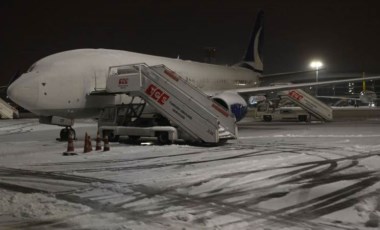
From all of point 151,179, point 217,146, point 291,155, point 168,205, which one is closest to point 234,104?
A: point 217,146

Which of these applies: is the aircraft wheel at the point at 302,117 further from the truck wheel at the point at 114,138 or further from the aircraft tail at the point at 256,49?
the truck wheel at the point at 114,138

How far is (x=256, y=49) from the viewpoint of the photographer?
104 ft

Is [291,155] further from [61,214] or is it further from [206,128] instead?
[61,214]

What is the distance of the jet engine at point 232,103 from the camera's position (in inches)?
720

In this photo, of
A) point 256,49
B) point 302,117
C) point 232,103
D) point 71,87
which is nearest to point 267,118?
point 302,117

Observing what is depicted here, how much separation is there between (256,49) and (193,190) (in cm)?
2516

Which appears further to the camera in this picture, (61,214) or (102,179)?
(102,179)

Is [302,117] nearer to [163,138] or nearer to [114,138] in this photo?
[114,138]

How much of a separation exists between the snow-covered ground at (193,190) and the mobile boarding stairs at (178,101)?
68.9 inches

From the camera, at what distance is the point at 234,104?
18.5 m

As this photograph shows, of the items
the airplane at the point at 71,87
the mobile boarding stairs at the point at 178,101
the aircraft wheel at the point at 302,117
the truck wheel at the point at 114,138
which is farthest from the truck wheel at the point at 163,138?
the aircraft wheel at the point at 302,117

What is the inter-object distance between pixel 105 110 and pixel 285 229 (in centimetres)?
1292

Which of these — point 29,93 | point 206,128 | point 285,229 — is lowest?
point 285,229

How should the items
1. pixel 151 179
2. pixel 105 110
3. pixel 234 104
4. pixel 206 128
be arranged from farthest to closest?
pixel 234 104, pixel 105 110, pixel 206 128, pixel 151 179
